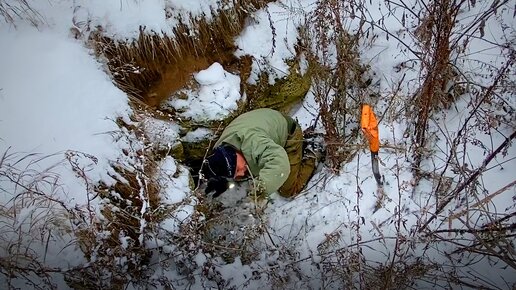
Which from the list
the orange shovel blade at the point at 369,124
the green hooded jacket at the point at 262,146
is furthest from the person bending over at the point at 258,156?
the orange shovel blade at the point at 369,124

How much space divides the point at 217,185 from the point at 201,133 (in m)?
0.85

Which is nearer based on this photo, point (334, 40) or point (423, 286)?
point (423, 286)

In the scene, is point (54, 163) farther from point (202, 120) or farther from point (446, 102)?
point (446, 102)

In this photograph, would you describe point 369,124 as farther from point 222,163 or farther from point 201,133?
point 201,133

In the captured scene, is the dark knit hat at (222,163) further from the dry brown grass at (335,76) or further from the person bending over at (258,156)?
the dry brown grass at (335,76)

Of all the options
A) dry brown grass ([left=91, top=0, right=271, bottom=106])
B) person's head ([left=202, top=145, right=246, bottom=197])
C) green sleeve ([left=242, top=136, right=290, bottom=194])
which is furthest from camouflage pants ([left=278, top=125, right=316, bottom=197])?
dry brown grass ([left=91, top=0, right=271, bottom=106])

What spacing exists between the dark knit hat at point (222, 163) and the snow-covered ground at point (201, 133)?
0.31m

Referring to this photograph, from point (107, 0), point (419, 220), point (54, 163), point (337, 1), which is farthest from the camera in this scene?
point (107, 0)

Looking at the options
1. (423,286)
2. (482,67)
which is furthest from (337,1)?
(423,286)

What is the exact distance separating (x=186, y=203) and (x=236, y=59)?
1.71 m

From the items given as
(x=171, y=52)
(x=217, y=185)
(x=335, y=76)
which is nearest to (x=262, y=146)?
(x=217, y=185)

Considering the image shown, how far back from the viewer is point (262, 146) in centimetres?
357

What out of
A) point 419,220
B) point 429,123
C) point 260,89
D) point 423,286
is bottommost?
point 423,286

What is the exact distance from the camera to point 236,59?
176 inches
